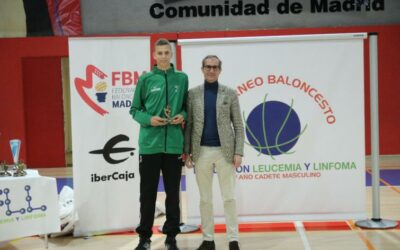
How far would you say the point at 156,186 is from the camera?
4035 millimetres

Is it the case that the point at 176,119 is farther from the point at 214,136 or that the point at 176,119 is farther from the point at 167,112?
the point at 214,136

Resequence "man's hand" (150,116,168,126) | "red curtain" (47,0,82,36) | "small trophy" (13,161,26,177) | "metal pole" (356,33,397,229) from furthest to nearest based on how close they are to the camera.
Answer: "red curtain" (47,0,82,36) < "metal pole" (356,33,397,229) < "small trophy" (13,161,26,177) < "man's hand" (150,116,168,126)

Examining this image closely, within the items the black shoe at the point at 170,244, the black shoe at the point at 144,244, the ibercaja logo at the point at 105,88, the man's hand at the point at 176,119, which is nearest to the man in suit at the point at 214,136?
the man's hand at the point at 176,119

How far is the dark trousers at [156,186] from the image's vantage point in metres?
3.96

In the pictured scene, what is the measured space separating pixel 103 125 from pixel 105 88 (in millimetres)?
321

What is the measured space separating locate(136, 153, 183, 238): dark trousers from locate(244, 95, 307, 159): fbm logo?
3.12ft

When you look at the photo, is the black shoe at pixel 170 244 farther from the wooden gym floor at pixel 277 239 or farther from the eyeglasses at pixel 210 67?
the eyeglasses at pixel 210 67

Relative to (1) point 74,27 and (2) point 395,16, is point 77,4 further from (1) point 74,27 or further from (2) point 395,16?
(2) point 395,16

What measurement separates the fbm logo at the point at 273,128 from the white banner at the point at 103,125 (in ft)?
3.37

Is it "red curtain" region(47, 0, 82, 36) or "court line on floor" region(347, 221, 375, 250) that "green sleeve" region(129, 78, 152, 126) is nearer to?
"court line on floor" region(347, 221, 375, 250)

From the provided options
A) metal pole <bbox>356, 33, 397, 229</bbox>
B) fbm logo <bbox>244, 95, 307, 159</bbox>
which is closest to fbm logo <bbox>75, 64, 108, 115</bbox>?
fbm logo <bbox>244, 95, 307, 159</bbox>

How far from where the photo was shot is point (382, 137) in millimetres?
9492

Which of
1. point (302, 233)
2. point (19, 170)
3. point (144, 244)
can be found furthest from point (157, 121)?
point (302, 233)

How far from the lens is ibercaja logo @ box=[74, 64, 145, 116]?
4.67 meters
